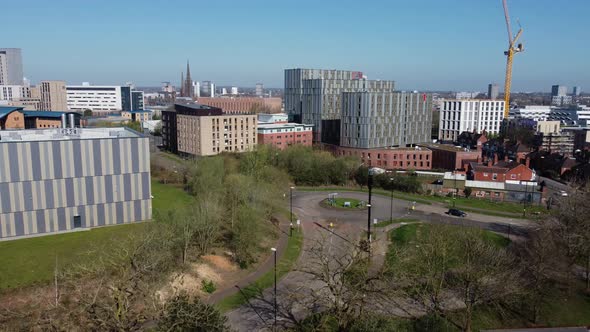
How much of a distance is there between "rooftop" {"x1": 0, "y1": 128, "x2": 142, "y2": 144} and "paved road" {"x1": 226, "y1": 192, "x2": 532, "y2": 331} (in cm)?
1779

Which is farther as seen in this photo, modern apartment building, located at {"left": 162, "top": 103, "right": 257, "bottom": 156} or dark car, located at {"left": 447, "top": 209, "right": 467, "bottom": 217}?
modern apartment building, located at {"left": 162, "top": 103, "right": 257, "bottom": 156}

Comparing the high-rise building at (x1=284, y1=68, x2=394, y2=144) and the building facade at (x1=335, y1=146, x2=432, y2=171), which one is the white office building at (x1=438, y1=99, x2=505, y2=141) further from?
the building facade at (x1=335, y1=146, x2=432, y2=171)

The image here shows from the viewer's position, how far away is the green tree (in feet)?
55.4

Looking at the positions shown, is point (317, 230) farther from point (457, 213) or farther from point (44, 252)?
point (44, 252)

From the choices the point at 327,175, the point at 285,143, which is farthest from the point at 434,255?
the point at 285,143

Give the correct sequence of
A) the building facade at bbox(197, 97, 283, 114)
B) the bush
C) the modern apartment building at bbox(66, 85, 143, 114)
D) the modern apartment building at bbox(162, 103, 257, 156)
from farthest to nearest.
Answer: the modern apartment building at bbox(66, 85, 143, 114) < the building facade at bbox(197, 97, 283, 114) < the modern apartment building at bbox(162, 103, 257, 156) < the bush

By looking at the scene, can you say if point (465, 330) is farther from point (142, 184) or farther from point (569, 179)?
Result: point (569, 179)

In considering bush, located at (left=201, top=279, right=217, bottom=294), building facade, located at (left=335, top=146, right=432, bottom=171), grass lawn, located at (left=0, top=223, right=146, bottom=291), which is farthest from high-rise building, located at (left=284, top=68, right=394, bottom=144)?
bush, located at (left=201, top=279, right=217, bottom=294)

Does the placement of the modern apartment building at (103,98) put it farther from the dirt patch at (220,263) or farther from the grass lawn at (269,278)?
the dirt patch at (220,263)

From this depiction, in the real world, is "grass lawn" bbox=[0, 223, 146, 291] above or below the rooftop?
below

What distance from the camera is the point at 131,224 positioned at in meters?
38.7

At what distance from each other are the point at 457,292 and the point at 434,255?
95.8 inches

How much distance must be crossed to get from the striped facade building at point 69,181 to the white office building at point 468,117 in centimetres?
8767

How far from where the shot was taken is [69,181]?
1414 inches
